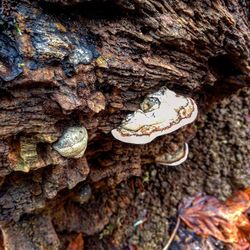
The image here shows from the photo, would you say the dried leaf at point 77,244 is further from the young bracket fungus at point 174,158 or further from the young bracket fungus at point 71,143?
the young bracket fungus at point 71,143

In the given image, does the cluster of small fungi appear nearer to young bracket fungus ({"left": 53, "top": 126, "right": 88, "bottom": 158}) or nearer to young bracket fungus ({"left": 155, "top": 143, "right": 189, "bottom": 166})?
young bracket fungus ({"left": 53, "top": 126, "right": 88, "bottom": 158})

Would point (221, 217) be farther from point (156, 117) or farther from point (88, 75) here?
point (88, 75)

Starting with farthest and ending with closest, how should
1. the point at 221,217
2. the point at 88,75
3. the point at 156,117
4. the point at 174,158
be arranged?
the point at 221,217, the point at 174,158, the point at 156,117, the point at 88,75

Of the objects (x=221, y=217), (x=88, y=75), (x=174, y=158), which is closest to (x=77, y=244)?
(x=174, y=158)

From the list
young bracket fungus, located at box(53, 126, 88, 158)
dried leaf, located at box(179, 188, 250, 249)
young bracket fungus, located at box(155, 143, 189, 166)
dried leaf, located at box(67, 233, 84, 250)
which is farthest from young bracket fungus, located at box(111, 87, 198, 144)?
dried leaf, located at box(67, 233, 84, 250)

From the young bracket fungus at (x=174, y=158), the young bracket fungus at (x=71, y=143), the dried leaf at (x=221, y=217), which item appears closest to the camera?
the young bracket fungus at (x=71, y=143)

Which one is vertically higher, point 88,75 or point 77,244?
point 88,75

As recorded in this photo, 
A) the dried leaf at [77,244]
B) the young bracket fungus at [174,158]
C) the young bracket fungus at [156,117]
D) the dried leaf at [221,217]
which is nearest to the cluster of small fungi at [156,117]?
the young bracket fungus at [156,117]
